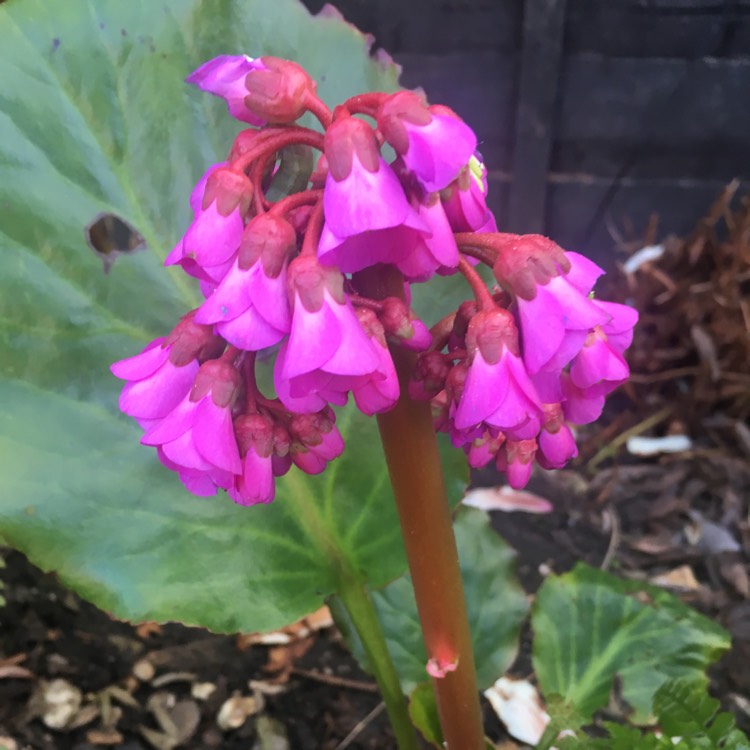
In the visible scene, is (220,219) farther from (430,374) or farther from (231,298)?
(430,374)

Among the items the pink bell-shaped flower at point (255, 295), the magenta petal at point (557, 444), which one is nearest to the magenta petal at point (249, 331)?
the pink bell-shaped flower at point (255, 295)

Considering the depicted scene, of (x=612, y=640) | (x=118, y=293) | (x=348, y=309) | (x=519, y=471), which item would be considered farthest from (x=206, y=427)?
(x=612, y=640)

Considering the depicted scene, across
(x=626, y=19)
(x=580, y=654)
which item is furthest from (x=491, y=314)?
(x=626, y=19)

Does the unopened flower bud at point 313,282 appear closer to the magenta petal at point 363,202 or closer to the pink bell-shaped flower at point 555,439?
the magenta petal at point 363,202

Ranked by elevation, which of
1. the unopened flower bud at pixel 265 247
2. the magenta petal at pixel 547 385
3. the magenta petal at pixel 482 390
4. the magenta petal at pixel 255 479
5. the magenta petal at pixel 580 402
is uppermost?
the unopened flower bud at pixel 265 247

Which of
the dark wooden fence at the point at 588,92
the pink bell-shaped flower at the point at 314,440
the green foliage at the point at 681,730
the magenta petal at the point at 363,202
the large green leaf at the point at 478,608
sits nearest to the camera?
the magenta petal at the point at 363,202

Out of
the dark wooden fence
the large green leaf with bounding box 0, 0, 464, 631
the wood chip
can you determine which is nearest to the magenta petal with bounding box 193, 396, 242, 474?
the large green leaf with bounding box 0, 0, 464, 631

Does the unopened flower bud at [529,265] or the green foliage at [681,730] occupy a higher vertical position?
the unopened flower bud at [529,265]
